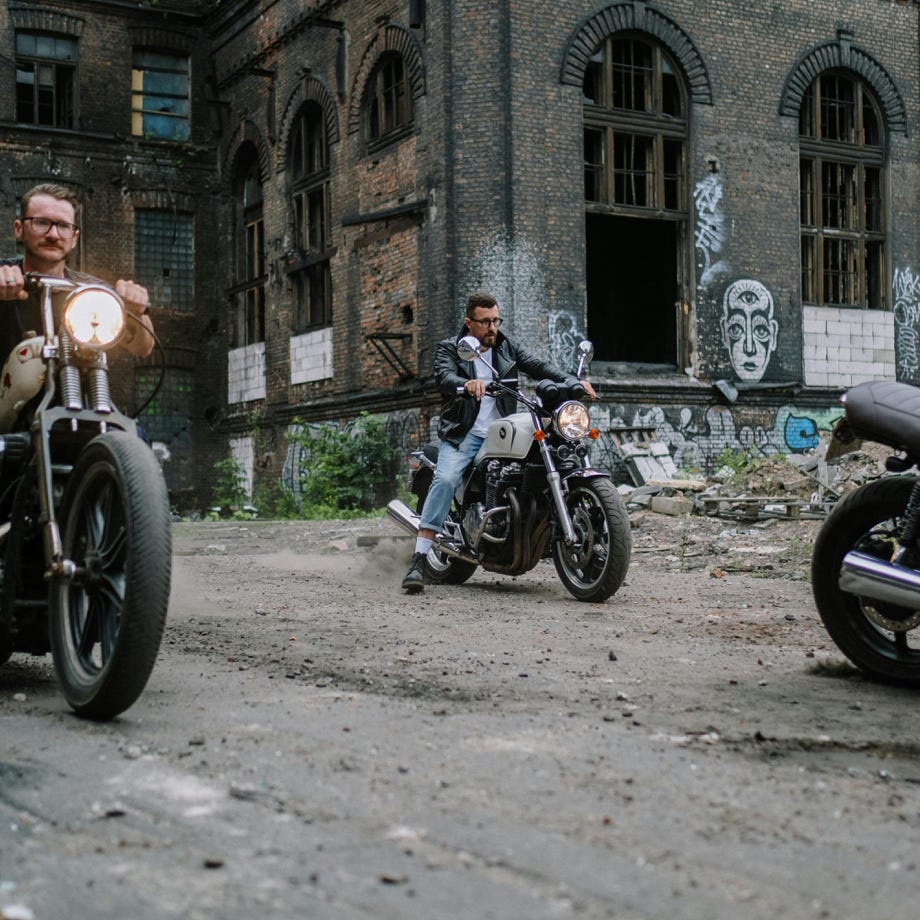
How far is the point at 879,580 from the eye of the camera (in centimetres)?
445

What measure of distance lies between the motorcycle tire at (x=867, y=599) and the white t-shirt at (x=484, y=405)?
3.61 meters

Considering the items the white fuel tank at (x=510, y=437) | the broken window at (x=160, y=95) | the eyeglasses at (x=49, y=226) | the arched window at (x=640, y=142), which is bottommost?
the white fuel tank at (x=510, y=437)

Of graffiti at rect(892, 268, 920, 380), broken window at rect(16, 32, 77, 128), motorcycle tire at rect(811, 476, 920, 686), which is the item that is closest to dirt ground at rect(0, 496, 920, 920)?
motorcycle tire at rect(811, 476, 920, 686)

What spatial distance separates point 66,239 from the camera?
A: 483 centimetres

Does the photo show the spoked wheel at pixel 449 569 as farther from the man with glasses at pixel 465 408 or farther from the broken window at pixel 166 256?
the broken window at pixel 166 256

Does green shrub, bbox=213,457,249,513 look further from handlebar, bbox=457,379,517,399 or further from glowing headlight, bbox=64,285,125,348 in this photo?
glowing headlight, bbox=64,285,125,348

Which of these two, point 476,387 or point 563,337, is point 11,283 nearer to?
point 476,387

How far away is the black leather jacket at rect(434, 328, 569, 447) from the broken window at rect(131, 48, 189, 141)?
1948 cm

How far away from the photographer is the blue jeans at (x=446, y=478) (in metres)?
8.18

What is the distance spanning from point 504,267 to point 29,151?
1213 centimetres

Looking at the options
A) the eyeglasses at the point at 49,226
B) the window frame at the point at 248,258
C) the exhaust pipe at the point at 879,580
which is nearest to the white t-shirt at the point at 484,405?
the eyeglasses at the point at 49,226

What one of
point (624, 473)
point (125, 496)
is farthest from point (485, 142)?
point (125, 496)

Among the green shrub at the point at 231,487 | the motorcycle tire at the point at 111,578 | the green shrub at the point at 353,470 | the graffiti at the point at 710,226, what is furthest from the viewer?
the green shrub at the point at 231,487

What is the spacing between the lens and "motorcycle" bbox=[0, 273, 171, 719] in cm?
379
